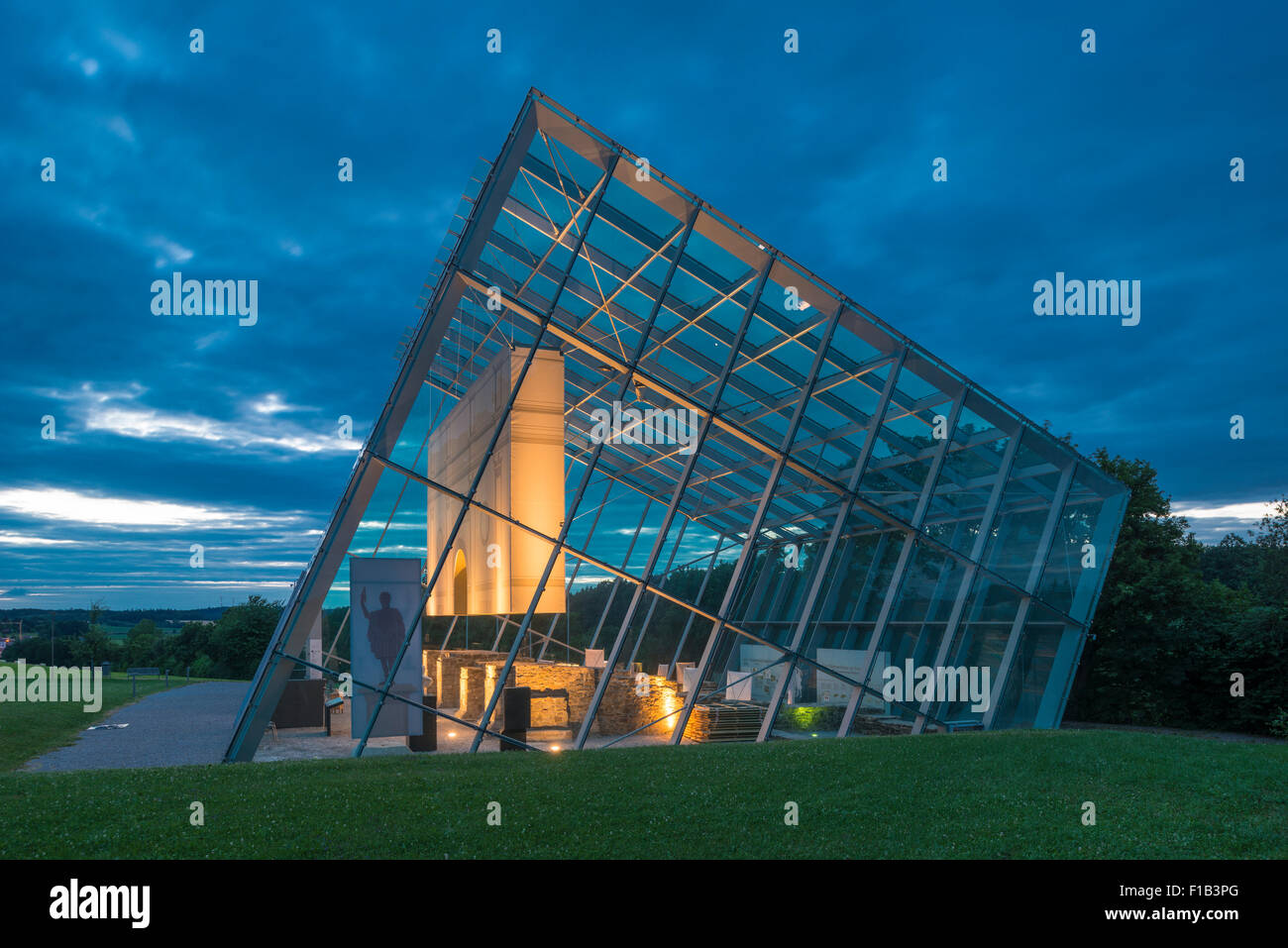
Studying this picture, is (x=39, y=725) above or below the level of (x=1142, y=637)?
below

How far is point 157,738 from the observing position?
15922mm

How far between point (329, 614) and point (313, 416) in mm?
7438

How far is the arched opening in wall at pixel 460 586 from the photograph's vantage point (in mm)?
19672

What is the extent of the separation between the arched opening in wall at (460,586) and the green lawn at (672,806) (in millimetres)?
9007

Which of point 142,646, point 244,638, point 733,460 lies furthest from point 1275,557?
point 142,646

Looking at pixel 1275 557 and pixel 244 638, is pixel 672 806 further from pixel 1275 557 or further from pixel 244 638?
pixel 244 638

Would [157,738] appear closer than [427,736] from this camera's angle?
No

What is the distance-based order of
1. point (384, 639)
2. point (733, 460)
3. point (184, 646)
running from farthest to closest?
1. point (184, 646)
2. point (733, 460)
3. point (384, 639)

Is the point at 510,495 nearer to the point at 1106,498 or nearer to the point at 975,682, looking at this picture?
the point at 975,682

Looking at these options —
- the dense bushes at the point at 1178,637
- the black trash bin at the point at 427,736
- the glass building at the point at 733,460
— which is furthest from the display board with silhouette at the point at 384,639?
the dense bushes at the point at 1178,637

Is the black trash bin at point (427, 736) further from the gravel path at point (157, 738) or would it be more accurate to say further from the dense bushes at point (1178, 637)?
the dense bushes at point (1178, 637)

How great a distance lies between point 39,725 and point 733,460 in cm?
1500

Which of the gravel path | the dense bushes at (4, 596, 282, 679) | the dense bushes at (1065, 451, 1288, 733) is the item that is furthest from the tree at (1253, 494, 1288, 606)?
the dense bushes at (4, 596, 282, 679)
